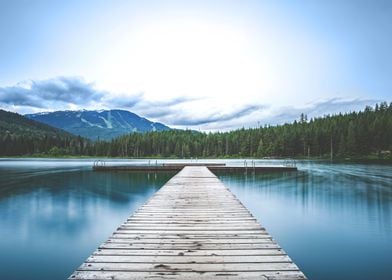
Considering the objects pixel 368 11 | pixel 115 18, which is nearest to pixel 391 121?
pixel 368 11

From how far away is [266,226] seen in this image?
1198 cm

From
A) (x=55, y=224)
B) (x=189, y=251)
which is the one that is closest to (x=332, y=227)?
(x=189, y=251)

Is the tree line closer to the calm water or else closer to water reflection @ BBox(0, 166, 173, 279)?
the calm water

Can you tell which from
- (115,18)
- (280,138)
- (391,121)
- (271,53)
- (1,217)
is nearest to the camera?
(1,217)

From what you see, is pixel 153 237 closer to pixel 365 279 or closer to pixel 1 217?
pixel 365 279

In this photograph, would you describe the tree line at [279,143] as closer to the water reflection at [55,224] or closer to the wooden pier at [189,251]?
the water reflection at [55,224]

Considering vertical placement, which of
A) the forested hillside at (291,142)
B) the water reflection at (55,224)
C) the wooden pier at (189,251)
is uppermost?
the forested hillside at (291,142)

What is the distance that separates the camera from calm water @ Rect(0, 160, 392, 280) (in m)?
7.73

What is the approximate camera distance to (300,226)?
11742 millimetres

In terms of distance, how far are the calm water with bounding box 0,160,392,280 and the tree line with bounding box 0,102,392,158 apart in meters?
63.2

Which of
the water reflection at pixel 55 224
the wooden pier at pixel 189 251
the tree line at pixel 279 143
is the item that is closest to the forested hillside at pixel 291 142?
the tree line at pixel 279 143

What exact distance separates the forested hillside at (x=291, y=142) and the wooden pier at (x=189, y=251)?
80.7 meters

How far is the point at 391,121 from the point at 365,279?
83.3m

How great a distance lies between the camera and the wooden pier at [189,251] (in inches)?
148
